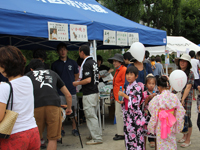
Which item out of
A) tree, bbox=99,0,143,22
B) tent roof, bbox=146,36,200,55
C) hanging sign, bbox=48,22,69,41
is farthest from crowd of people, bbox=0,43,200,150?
tree, bbox=99,0,143,22

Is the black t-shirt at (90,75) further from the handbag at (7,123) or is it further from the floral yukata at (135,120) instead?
the handbag at (7,123)

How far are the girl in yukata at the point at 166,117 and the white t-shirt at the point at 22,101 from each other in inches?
73.0

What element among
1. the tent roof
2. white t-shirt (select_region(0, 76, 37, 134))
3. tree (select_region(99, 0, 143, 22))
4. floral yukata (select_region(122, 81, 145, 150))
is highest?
tree (select_region(99, 0, 143, 22))

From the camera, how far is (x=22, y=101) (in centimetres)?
182

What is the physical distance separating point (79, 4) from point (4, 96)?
4393 mm

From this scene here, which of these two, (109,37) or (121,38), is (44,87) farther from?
(121,38)

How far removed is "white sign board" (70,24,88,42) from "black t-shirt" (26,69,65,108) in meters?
1.51

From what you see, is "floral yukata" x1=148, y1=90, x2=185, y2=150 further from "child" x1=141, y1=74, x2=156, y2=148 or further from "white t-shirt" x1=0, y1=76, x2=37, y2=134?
"white t-shirt" x1=0, y1=76, x2=37, y2=134

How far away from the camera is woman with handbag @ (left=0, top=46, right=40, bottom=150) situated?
171cm

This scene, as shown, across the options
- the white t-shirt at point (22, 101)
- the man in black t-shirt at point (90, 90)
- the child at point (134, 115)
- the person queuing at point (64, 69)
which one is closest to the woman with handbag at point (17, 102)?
the white t-shirt at point (22, 101)

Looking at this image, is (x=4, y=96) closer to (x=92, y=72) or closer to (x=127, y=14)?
(x=92, y=72)

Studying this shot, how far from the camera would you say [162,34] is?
20.1 feet

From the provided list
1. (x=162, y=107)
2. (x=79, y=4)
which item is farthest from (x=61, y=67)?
(x=162, y=107)

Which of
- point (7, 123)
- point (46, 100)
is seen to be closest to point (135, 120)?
point (46, 100)
